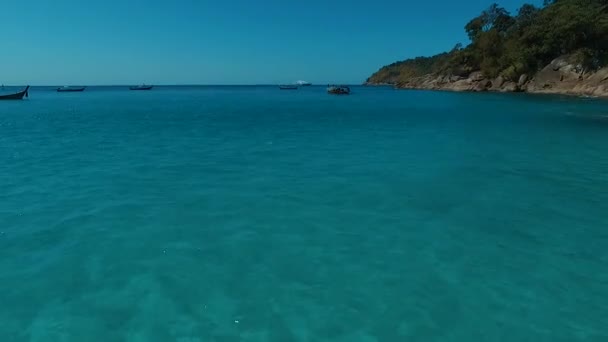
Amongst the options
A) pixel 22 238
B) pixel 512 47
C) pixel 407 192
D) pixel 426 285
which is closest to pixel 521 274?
pixel 426 285

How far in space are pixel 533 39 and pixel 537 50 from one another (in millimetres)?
3767

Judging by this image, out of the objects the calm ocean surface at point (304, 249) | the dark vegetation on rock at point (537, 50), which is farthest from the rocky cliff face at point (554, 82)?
the calm ocean surface at point (304, 249)

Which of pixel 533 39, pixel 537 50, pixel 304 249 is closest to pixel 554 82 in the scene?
pixel 537 50

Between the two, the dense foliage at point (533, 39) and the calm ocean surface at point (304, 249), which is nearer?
the calm ocean surface at point (304, 249)

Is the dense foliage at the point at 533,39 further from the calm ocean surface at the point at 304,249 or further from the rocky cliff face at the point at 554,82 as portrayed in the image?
the calm ocean surface at the point at 304,249

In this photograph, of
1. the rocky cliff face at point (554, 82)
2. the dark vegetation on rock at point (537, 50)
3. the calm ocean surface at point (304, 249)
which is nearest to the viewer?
the calm ocean surface at point (304, 249)

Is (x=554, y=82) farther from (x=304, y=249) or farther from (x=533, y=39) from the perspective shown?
(x=304, y=249)

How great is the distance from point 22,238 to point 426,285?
9.24 m

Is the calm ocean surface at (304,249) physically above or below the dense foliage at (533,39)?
below

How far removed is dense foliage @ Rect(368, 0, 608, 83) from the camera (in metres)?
73.8

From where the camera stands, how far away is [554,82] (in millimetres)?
78938

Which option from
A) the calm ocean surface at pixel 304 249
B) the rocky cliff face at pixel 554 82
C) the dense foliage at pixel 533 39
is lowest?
the calm ocean surface at pixel 304 249

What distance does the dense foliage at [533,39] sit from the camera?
73750 millimetres

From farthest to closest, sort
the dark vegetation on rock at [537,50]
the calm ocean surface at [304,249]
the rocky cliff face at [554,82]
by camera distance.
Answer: the dark vegetation on rock at [537,50]
the rocky cliff face at [554,82]
the calm ocean surface at [304,249]
